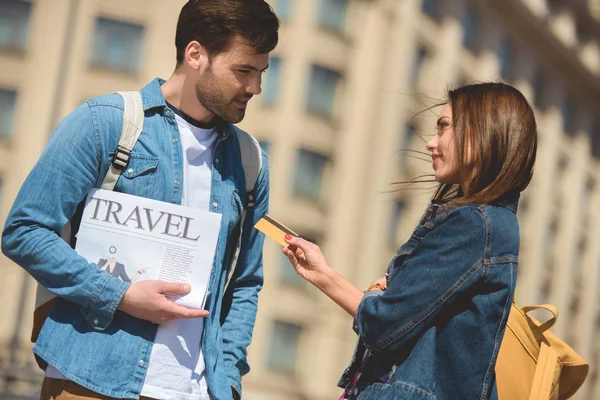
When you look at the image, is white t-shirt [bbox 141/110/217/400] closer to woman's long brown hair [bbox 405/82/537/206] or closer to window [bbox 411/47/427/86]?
woman's long brown hair [bbox 405/82/537/206]

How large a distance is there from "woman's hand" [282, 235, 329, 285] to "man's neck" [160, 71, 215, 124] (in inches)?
21.6

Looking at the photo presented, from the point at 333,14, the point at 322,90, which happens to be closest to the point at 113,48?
the point at 322,90

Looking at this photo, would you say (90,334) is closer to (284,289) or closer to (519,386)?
(519,386)

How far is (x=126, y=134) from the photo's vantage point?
3197 mm

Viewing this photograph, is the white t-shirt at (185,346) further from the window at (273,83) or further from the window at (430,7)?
the window at (430,7)

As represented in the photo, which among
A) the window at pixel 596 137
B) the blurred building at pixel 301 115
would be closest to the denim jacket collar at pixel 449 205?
the blurred building at pixel 301 115

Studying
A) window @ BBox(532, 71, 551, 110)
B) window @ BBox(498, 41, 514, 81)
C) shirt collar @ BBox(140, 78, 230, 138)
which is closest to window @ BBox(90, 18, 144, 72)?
window @ BBox(498, 41, 514, 81)

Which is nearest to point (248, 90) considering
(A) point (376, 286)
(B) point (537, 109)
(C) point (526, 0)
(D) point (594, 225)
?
(A) point (376, 286)

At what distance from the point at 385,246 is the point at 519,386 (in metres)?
29.1

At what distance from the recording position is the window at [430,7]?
35500 mm

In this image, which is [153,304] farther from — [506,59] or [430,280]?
[506,59]

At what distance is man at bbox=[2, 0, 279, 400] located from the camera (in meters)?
3.03

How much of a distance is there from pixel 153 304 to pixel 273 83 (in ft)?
92.6

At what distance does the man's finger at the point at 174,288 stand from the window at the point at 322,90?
28.0 meters
